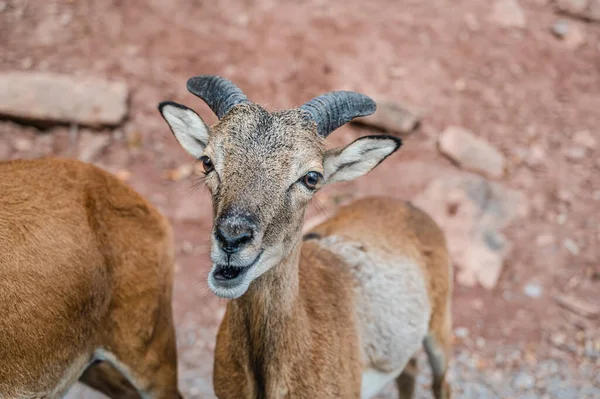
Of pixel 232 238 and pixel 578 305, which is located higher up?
pixel 232 238

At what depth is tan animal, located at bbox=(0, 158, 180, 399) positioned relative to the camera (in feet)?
16.3

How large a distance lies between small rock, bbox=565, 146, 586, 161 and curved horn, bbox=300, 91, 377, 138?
295 inches

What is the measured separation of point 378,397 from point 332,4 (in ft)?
27.7

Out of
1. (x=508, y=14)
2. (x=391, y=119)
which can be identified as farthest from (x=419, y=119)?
(x=508, y=14)

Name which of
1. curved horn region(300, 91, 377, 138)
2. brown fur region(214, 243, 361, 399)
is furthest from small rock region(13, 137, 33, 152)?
curved horn region(300, 91, 377, 138)

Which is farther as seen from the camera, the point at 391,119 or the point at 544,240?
the point at 391,119

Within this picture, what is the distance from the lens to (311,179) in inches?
193

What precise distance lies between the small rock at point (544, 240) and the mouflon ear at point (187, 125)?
6.57m

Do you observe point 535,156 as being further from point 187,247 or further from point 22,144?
point 22,144

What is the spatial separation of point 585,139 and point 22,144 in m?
9.77

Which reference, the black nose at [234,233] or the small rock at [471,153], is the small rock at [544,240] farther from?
the black nose at [234,233]

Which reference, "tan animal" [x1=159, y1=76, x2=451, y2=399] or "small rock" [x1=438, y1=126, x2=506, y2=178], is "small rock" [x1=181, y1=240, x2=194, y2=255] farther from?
"small rock" [x1=438, y1=126, x2=506, y2=178]

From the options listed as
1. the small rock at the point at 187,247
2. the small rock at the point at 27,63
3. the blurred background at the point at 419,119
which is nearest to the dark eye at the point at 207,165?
the blurred background at the point at 419,119

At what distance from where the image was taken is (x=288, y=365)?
5.16 meters
